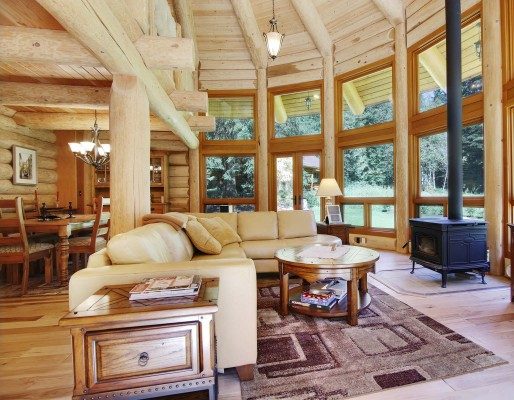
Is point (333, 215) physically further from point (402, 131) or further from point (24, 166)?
point (24, 166)

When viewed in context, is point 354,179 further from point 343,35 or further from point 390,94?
point 343,35

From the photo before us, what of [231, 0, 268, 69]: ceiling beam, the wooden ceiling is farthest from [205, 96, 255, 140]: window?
[231, 0, 268, 69]: ceiling beam

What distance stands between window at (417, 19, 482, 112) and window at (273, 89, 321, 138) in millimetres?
2085

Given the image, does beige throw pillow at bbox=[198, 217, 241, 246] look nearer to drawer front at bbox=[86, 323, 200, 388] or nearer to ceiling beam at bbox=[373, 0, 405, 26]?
drawer front at bbox=[86, 323, 200, 388]

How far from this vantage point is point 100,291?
4.84 feet

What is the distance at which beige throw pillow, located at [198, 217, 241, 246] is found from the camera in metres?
3.85

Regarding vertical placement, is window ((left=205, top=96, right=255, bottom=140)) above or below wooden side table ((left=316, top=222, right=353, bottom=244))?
above

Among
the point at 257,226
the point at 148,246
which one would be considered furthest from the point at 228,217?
the point at 148,246

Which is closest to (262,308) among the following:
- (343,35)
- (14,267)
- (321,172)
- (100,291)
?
(100,291)

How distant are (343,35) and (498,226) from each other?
15.1ft

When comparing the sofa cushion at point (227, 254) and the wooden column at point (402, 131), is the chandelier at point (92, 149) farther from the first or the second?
the wooden column at point (402, 131)

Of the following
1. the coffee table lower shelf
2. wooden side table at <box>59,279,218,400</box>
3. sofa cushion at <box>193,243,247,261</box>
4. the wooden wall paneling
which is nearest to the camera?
wooden side table at <box>59,279,218,400</box>

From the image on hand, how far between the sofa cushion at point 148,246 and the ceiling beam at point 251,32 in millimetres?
4990

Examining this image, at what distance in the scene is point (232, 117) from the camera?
7016 millimetres
